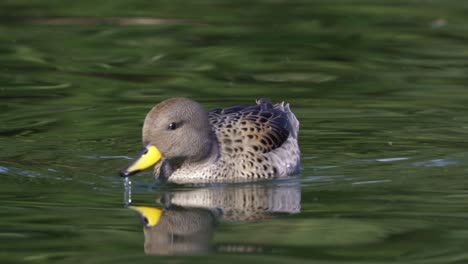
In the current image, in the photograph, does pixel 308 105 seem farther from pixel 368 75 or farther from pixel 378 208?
pixel 378 208

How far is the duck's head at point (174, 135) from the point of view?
9953mm

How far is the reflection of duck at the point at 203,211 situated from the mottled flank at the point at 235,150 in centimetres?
25

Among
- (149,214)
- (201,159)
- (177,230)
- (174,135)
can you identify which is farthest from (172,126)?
(177,230)

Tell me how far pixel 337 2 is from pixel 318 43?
9.40ft

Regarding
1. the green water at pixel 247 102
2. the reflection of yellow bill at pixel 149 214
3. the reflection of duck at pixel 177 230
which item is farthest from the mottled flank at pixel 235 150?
the reflection of duck at pixel 177 230

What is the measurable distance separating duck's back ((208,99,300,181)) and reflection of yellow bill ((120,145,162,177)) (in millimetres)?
768

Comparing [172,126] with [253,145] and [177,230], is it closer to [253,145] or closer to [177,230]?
[253,145]

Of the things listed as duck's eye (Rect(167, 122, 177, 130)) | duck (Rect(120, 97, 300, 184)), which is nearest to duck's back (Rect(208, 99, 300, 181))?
duck (Rect(120, 97, 300, 184))

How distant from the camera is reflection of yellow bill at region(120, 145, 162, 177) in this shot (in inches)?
385

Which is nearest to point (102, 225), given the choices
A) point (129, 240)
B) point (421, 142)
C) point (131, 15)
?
point (129, 240)

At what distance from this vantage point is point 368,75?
15367mm

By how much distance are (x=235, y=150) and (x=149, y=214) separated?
5.50ft

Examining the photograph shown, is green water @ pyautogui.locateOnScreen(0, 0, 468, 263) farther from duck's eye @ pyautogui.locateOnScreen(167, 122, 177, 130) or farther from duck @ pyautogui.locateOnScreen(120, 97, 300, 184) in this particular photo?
duck's eye @ pyautogui.locateOnScreen(167, 122, 177, 130)

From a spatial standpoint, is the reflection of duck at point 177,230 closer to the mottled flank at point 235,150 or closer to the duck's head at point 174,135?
the duck's head at point 174,135
